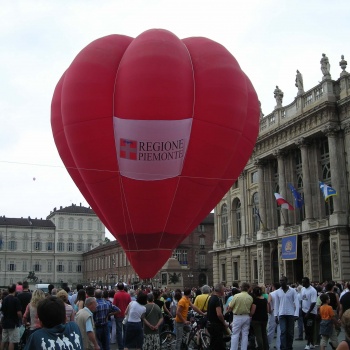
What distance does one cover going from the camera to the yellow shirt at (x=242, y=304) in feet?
36.4

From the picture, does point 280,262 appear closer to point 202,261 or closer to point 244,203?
point 244,203

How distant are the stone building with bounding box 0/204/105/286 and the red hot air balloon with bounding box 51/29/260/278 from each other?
93134mm

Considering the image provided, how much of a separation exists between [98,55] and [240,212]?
4063 cm

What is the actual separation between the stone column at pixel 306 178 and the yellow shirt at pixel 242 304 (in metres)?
31.1

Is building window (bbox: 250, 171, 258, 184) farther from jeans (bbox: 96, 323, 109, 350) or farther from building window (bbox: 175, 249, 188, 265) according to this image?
jeans (bbox: 96, 323, 109, 350)

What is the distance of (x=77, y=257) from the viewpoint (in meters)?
111

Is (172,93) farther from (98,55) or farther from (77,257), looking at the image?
(77,257)

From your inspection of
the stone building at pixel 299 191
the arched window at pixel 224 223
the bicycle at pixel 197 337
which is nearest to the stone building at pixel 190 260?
the arched window at pixel 224 223

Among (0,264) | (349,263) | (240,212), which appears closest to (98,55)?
(349,263)

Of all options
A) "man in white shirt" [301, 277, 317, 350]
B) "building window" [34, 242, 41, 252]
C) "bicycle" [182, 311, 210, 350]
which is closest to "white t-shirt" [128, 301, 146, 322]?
"bicycle" [182, 311, 210, 350]

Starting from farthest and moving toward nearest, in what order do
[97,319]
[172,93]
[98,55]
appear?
[98,55], [172,93], [97,319]

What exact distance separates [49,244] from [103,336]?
10148cm

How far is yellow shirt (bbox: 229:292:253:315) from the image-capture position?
36.4 feet

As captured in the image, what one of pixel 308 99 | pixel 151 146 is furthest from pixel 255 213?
pixel 151 146
